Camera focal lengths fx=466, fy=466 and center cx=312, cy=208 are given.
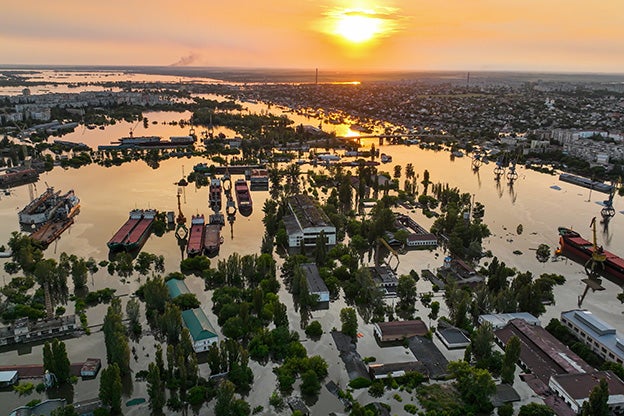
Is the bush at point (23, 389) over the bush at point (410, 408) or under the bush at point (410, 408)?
under

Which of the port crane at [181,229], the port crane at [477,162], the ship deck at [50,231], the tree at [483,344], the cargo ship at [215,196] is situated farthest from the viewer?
the port crane at [477,162]

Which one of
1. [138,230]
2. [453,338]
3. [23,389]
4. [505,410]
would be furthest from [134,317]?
[505,410]

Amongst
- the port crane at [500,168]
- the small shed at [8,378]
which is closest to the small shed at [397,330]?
the small shed at [8,378]

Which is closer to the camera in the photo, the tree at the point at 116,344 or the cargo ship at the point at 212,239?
the tree at the point at 116,344

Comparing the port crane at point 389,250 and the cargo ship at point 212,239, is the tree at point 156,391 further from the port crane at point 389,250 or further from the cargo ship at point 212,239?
the port crane at point 389,250

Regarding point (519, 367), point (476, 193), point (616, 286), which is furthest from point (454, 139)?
point (519, 367)

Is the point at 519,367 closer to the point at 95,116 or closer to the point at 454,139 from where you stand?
the point at 454,139

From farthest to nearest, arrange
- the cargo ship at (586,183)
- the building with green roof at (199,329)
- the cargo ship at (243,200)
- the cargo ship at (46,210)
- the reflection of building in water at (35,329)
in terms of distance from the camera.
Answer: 1. the cargo ship at (586,183)
2. the cargo ship at (243,200)
3. the cargo ship at (46,210)
4. the reflection of building in water at (35,329)
5. the building with green roof at (199,329)

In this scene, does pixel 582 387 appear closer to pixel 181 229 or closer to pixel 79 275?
pixel 79 275

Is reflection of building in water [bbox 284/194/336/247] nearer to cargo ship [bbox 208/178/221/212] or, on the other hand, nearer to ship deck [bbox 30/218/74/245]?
cargo ship [bbox 208/178/221/212]

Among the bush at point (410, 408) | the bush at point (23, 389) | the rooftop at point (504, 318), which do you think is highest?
the rooftop at point (504, 318)
